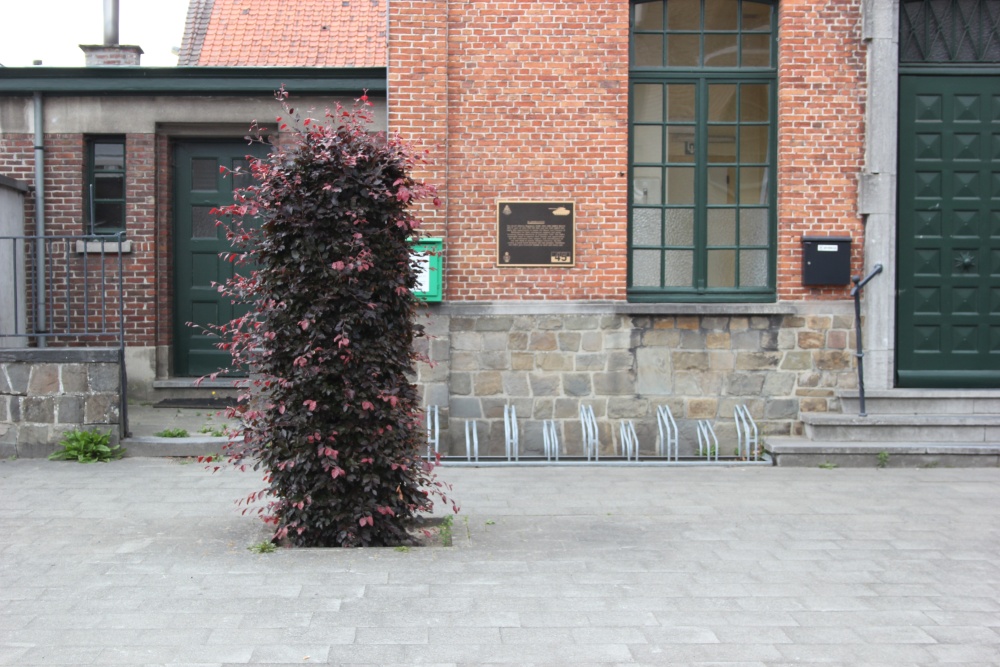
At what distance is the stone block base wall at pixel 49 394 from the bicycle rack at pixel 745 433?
6.11 metres

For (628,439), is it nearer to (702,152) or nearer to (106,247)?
(702,152)

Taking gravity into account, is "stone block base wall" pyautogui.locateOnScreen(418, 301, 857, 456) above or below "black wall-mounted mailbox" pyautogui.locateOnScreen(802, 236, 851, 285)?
below

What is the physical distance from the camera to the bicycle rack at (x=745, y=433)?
31.8 ft

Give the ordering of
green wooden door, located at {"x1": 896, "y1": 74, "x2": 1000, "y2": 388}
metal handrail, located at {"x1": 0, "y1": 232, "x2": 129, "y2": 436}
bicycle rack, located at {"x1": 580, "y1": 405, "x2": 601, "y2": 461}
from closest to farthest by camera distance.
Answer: bicycle rack, located at {"x1": 580, "y1": 405, "x2": 601, "y2": 461}
green wooden door, located at {"x1": 896, "y1": 74, "x2": 1000, "y2": 388}
metal handrail, located at {"x1": 0, "y1": 232, "x2": 129, "y2": 436}

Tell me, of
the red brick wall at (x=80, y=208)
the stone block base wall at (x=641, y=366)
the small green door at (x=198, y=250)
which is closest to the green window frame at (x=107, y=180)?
the red brick wall at (x=80, y=208)

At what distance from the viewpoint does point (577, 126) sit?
978 cm

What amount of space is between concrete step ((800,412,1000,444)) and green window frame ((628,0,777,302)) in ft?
5.12

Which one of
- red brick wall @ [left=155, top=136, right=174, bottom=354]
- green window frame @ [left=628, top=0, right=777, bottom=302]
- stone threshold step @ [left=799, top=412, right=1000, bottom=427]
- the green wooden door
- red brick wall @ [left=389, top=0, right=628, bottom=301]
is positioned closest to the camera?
stone threshold step @ [left=799, top=412, right=1000, bottom=427]

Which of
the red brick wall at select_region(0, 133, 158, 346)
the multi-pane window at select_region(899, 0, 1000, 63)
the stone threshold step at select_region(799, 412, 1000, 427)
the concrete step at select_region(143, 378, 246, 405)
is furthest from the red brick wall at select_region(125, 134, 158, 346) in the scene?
the multi-pane window at select_region(899, 0, 1000, 63)

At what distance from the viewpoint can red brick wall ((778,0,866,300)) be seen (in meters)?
9.80

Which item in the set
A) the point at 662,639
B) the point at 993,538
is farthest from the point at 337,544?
the point at 993,538

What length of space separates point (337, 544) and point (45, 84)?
7820 millimetres

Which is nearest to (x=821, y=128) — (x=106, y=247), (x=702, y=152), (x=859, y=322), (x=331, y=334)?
(x=702, y=152)

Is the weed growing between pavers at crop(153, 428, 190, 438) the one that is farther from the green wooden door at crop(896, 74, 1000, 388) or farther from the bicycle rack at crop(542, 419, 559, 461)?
the green wooden door at crop(896, 74, 1000, 388)
